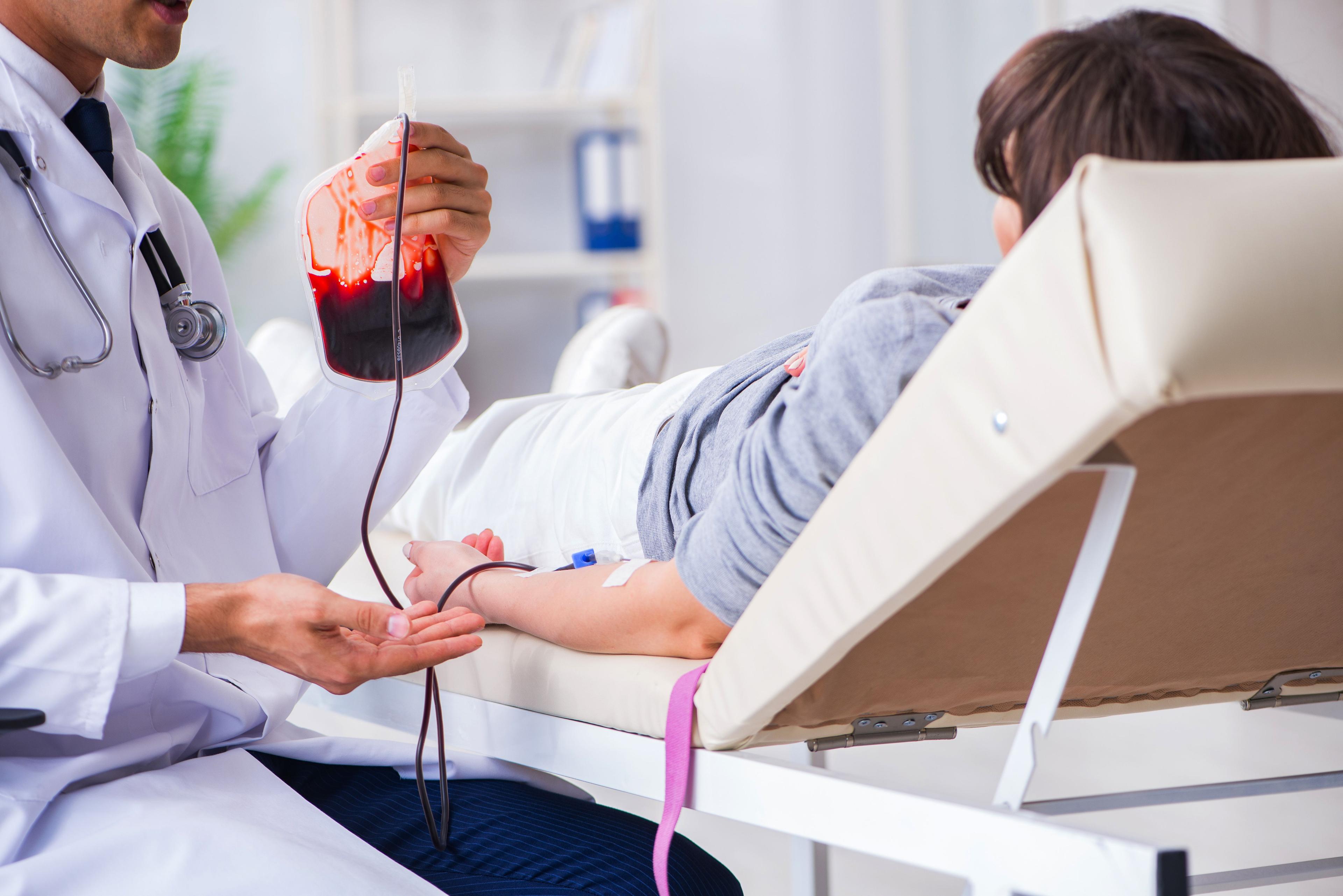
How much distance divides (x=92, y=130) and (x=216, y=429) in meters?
0.29

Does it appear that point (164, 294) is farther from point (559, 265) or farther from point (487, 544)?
point (559, 265)

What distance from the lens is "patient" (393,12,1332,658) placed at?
68 cm

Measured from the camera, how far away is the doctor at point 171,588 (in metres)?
0.73

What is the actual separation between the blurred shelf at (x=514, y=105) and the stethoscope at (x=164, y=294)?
2501 mm

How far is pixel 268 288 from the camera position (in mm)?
3709

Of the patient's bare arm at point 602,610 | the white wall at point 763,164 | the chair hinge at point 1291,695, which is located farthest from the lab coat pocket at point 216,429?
the white wall at point 763,164

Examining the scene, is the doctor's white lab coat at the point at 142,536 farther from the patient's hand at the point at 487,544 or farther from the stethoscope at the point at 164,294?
the patient's hand at the point at 487,544

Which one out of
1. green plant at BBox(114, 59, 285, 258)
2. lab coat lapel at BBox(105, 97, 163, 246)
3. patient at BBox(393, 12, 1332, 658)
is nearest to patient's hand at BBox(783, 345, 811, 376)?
patient at BBox(393, 12, 1332, 658)

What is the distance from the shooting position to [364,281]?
976 millimetres

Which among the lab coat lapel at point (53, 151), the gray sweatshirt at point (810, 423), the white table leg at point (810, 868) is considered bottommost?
the white table leg at point (810, 868)

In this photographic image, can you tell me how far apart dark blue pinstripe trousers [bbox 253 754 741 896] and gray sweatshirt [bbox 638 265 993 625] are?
203mm

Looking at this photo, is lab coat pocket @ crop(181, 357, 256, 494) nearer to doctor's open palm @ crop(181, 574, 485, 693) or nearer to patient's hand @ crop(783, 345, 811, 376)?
doctor's open palm @ crop(181, 574, 485, 693)

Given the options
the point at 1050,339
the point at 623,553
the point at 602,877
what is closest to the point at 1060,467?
the point at 1050,339

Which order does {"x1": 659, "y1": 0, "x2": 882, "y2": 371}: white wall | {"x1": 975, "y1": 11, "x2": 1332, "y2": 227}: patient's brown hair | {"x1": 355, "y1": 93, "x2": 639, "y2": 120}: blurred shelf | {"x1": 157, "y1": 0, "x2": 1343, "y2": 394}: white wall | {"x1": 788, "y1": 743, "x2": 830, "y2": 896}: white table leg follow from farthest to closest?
{"x1": 659, "y1": 0, "x2": 882, "y2": 371}: white wall
{"x1": 157, "y1": 0, "x2": 1343, "y2": 394}: white wall
{"x1": 355, "y1": 93, "x2": 639, "y2": 120}: blurred shelf
{"x1": 788, "y1": 743, "x2": 830, "y2": 896}: white table leg
{"x1": 975, "y1": 11, "x2": 1332, "y2": 227}: patient's brown hair
